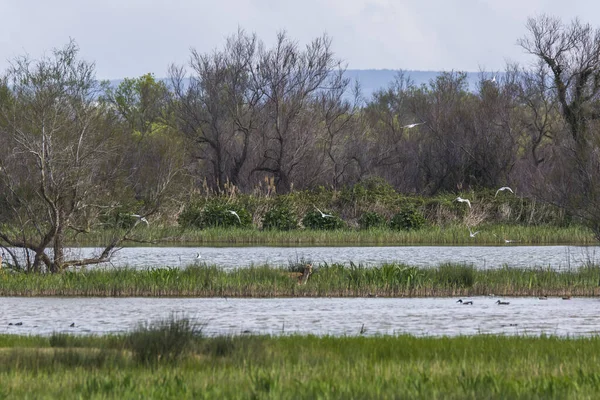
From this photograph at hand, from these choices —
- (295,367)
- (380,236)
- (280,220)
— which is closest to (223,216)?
(280,220)

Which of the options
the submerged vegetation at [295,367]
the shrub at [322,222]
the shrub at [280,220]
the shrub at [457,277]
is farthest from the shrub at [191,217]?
the submerged vegetation at [295,367]

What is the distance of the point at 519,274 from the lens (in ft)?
89.5

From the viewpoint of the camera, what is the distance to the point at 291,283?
25984 millimetres

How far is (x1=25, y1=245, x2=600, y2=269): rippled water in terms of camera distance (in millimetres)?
36094

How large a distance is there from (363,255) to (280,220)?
10.5m

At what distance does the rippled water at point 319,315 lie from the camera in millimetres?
19250

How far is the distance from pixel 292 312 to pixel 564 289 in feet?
24.2

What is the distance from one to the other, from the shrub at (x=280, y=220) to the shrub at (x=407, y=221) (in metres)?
4.47

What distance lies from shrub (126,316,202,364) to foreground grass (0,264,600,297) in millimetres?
11970

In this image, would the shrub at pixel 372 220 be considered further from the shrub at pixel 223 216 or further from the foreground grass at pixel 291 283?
the foreground grass at pixel 291 283

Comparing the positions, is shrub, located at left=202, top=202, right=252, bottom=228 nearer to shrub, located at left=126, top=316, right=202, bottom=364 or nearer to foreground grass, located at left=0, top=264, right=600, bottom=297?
foreground grass, located at left=0, top=264, right=600, bottom=297

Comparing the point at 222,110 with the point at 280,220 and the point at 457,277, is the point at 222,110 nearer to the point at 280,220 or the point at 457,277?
the point at 280,220

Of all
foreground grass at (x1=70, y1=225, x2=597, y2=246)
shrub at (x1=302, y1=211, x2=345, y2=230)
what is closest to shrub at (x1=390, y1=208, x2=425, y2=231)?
foreground grass at (x1=70, y1=225, x2=597, y2=246)

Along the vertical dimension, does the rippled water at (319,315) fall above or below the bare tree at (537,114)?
below
